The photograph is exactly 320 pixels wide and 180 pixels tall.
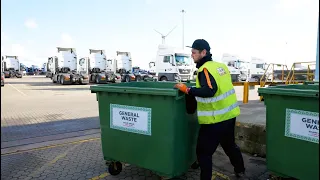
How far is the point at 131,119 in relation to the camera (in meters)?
3.16

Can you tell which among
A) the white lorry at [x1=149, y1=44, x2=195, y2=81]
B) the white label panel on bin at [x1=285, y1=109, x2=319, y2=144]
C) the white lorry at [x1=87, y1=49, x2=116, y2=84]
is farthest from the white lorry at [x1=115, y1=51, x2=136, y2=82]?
the white label panel on bin at [x1=285, y1=109, x2=319, y2=144]

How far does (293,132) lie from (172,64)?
15716 millimetres

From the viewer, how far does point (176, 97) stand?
279 cm

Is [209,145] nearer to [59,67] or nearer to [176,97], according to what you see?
[176,97]

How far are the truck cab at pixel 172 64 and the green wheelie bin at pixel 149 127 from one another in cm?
1475

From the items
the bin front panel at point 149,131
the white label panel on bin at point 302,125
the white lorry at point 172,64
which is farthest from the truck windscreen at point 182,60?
the white label panel on bin at point 302,125

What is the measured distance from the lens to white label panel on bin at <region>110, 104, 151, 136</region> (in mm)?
3043

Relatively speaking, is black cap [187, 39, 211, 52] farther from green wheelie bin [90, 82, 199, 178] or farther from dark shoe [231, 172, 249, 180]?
dark shoe [231, 172, 249, 180]

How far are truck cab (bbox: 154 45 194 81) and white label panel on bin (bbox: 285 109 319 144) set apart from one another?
1527cm

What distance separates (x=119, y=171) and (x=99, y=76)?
21.1 meters

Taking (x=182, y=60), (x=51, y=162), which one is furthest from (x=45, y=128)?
(x=182, y=60)

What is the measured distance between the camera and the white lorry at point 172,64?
59.9ft

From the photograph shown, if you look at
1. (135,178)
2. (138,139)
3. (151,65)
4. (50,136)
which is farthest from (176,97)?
(151,65)

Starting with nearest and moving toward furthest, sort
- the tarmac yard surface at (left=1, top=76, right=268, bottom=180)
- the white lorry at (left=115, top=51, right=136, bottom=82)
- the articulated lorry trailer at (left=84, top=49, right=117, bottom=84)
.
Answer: the tarmac yard surface at (left=1, top=76, right=268, bottom=180) → the articulated lorry trailer at (left=84, top=49, right=117, bottom=84) → the white lorry at (left=115, top=51, right=136, bottom=82)
